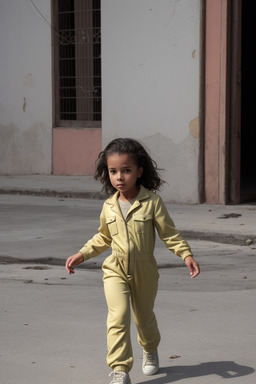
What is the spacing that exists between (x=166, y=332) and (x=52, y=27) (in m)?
10.6

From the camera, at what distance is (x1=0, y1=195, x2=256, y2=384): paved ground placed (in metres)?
4.79

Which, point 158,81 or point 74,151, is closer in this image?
point 158,81

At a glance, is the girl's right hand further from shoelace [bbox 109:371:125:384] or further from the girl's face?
shoelace [bbox 109:371:125:384]

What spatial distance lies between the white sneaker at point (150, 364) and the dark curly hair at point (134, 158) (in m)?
0.88

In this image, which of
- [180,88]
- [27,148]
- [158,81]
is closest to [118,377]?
[180,88]

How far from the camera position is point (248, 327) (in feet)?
18.5

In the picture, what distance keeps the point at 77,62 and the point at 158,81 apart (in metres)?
4.07

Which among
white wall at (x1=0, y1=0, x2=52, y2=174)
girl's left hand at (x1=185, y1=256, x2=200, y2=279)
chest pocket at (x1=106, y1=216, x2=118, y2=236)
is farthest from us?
white wall at (x1=0, y1=0, x2=52, y2=174)

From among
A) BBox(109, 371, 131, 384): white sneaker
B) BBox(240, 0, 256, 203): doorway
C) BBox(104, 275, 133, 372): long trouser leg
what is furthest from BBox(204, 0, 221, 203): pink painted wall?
BBox(109, 371, 131, 384): white sneaker

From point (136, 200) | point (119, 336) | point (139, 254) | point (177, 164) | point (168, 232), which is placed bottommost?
point (119, 336)

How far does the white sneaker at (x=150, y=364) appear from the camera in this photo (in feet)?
15.5

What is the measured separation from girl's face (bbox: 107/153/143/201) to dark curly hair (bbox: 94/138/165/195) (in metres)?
0.03

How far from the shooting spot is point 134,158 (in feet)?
15.3

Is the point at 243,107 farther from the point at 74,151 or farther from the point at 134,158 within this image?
the point at 134,158
